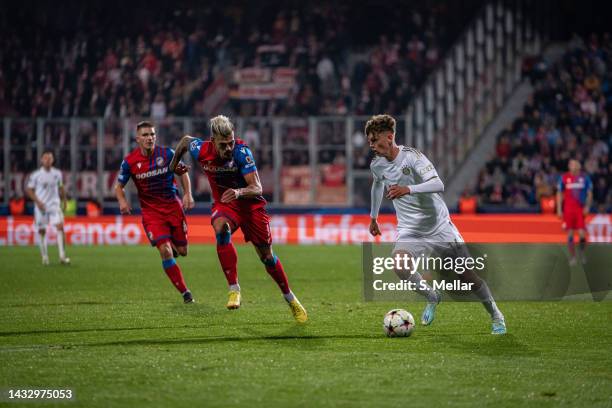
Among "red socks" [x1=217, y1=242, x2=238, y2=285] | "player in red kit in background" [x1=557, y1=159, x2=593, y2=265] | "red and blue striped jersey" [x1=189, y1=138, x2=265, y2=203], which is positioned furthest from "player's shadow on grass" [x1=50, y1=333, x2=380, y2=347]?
"player in red kit in background" [x1=557, y1=159, x2=593, y2=265]

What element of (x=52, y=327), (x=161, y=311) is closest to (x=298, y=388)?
(x=52, y=327)

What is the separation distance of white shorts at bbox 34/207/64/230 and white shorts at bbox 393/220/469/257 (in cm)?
1139

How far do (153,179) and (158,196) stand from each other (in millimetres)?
211

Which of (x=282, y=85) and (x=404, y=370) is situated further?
(x=282, y=85)

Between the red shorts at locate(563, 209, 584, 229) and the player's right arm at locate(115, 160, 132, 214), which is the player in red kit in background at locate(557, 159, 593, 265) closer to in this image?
the red shorts at locate(563, 209, 584, 229)

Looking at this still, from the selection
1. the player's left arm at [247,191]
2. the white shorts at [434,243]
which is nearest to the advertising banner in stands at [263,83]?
the player's left arm at [247,191]

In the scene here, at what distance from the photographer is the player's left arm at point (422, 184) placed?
9.15m

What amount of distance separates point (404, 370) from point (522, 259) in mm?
4129

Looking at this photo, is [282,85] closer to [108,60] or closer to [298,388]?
[108,60]

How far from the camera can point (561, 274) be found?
13469 mm

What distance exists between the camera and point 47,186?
19938 mm

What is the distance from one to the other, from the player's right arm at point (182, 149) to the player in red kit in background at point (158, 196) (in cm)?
46

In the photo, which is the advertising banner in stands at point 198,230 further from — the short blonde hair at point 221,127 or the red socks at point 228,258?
the short blonde hair at point 221,127

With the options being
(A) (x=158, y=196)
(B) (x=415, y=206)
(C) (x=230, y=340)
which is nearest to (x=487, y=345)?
(B) (x=415, y=206)
